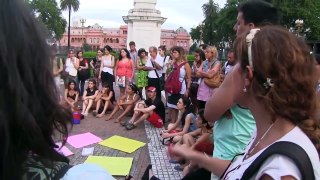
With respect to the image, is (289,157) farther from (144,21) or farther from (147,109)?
(144,21)

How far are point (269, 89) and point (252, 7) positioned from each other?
1.22 meters

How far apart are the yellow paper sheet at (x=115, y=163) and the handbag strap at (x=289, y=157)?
4.07 meters

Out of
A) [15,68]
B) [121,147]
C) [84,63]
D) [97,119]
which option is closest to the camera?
[15,68]

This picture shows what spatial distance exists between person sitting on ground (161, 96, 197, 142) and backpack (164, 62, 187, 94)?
40 centimetres

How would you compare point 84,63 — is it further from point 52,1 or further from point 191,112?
point 52,1

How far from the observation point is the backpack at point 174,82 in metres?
7.86

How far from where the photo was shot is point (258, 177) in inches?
52.1

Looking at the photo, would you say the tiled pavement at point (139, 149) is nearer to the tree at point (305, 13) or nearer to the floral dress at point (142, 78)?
the floral dress at point (142, 78)

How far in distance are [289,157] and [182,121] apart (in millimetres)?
5841

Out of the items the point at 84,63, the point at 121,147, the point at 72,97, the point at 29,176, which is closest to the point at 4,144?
the point at 29,176

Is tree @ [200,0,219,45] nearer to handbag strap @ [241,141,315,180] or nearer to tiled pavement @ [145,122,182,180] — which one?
tiled pavement @ [145,122,182,180]

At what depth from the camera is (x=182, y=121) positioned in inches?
279

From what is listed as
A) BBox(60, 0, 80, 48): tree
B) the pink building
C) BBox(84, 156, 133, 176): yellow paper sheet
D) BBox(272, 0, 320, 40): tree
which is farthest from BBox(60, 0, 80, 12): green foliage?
BBox(84, 156, 133, 176): yellow paper sheet

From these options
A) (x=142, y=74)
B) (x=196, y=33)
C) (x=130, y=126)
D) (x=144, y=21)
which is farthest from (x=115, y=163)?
(x=196, y=33)
